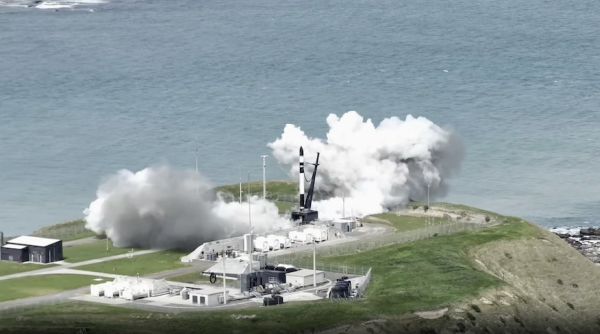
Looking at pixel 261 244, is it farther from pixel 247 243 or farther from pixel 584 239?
pixel 584 239

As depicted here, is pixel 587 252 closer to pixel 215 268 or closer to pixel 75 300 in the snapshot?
pixel 215 268

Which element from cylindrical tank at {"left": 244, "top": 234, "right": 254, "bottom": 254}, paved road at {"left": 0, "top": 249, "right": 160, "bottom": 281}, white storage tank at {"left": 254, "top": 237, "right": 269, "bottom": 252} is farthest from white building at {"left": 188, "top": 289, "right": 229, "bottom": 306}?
white storage tank at {"left": 254, "top": 237, "right": 269, "bottom": 252}

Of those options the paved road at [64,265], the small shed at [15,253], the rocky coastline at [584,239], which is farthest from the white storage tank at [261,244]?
the rocky coastline at [584,239]

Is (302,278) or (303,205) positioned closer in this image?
(302,278)

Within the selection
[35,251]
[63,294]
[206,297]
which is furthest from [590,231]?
[63,294]

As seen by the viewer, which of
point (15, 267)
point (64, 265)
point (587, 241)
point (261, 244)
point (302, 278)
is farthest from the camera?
point (587, 241)

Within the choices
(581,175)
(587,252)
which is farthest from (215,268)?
(581,175)
